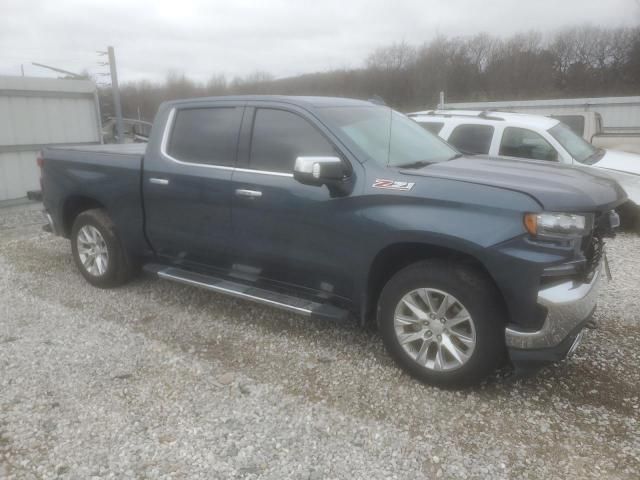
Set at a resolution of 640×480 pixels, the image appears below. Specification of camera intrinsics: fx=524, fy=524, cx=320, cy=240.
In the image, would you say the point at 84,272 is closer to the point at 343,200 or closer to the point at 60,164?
the point at 60,164

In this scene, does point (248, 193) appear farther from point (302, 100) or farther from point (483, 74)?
point (483, 74)

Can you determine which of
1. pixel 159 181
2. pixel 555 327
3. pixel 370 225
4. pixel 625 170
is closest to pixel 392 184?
pixel 370 225

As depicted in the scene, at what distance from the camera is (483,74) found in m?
41.1

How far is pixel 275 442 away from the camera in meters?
2.83

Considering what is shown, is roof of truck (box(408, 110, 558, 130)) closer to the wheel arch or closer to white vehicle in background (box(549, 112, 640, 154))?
white vehicle in background (box(549, 112, 640, 154))

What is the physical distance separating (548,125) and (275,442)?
19.7 ft

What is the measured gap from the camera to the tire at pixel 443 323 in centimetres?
303

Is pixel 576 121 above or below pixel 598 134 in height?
above

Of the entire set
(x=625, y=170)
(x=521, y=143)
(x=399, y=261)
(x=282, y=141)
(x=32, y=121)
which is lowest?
(x=399, y=261)

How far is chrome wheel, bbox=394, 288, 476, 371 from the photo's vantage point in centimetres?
312

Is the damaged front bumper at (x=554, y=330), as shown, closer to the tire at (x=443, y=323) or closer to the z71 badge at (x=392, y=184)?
the tire at (x=443, y=323)

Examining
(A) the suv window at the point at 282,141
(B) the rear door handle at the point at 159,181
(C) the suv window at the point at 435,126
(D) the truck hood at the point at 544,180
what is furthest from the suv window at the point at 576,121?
(B) the rear door handle at the point at 159,181

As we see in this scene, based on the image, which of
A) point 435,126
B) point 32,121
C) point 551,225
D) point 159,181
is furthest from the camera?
point 32,121

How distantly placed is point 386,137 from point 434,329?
58.4 inches
